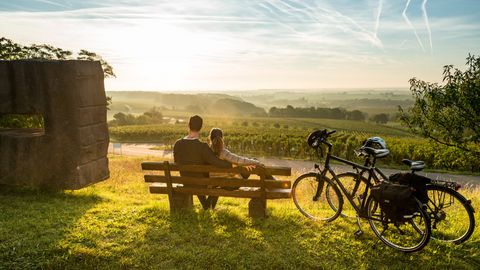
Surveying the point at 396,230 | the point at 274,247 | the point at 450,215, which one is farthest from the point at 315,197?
the point at 450,215

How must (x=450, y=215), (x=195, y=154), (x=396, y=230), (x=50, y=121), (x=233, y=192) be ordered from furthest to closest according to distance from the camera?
(x=50, y=121), (x=195, y=154), (x=233, y=192), (x=450, y=215), (x=396, y=230)

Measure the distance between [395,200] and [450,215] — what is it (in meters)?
1.67

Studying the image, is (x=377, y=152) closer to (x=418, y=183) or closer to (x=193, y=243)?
(x=418, y=183)

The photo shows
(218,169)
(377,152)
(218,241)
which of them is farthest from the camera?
(218,169)

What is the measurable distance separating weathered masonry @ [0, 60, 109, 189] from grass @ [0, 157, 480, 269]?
1461 mm

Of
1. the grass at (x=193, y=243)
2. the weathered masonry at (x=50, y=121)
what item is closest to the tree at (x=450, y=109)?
the grass at (x=193, y=243)

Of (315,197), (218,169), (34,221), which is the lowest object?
(34,221)

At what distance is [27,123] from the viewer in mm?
16312

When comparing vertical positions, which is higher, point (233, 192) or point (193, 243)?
point (233, 192)

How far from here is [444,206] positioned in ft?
17.9

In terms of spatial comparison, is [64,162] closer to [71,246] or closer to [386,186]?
[71,246]

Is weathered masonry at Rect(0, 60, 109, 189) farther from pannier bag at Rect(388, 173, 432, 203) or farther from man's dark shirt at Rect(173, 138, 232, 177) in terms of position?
pannier bag at Rect(388, 173, 432, 203)

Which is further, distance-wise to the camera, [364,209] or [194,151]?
[194,151]

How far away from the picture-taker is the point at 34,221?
6098mm
